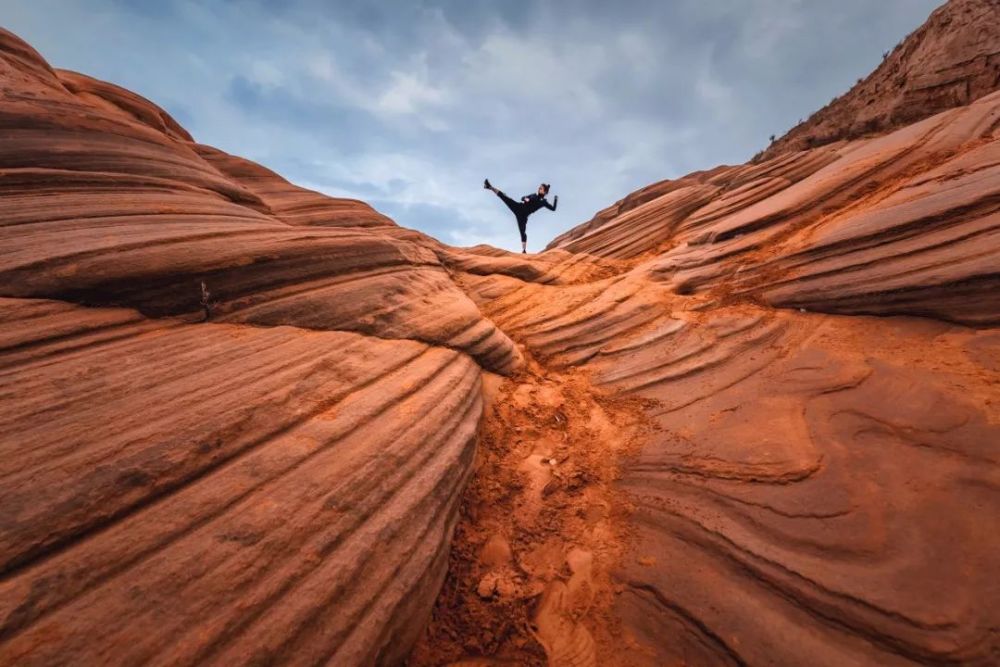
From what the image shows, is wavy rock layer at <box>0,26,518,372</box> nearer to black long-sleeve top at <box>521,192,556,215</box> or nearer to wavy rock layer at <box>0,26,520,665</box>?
wavy rock layer at <box>0,26,520,665</box>

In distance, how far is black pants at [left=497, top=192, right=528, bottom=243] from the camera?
52.9 feet

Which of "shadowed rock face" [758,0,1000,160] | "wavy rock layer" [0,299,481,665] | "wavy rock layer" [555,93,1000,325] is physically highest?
"shadowed rock face" [758,0,1000,160]

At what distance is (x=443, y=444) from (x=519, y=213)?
13603 millimetres

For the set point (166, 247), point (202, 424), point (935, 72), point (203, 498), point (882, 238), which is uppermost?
point (935, 72)

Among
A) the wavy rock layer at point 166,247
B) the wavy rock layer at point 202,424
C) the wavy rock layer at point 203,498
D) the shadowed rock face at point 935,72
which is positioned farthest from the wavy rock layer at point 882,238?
the wavy rock layer at point 203,498

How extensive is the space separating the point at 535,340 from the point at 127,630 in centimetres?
723

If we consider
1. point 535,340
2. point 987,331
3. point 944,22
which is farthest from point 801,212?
point 944,22

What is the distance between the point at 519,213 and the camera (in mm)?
16484

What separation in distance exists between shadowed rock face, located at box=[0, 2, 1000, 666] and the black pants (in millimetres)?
9586

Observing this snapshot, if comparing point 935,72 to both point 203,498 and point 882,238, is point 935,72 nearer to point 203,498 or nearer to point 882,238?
point 882,238

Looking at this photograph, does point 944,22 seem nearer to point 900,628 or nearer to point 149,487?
point 900,628

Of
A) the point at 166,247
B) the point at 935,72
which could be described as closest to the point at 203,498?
the point at 166,247

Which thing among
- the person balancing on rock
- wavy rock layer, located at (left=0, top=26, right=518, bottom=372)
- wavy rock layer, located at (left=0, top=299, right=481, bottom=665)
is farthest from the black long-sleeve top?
wavy rock layer, located at (left=0, top=299, right=481, bottom=665)

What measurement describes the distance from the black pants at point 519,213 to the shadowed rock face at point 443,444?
959 cm
